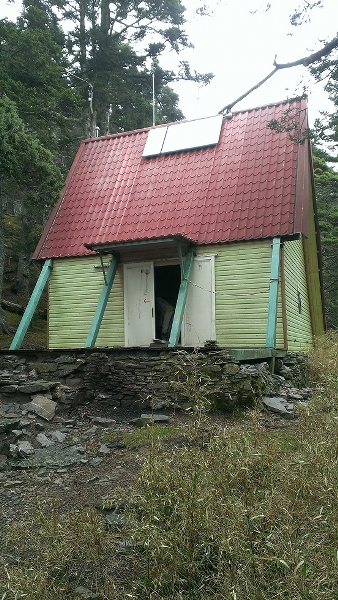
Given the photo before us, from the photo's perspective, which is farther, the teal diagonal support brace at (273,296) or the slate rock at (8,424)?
the teal diagonal support brace at (273,296)

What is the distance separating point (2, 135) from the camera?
12.8 m

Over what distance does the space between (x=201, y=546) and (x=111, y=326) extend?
9837mm

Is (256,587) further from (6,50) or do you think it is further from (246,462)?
(6,50)

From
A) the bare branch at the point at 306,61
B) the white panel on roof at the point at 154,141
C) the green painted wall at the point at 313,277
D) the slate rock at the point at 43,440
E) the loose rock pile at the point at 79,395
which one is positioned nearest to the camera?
the loose rock pile at the point at 79,395

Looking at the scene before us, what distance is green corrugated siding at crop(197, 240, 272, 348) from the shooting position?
1126 centimetres

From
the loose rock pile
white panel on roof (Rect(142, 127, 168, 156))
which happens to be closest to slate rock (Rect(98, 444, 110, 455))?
the loose rock pile

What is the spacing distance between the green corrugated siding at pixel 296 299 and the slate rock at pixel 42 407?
5.83 metres

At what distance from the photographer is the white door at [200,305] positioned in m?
11.8

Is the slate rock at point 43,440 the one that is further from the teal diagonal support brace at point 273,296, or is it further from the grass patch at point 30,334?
the grass patch at point 30,334

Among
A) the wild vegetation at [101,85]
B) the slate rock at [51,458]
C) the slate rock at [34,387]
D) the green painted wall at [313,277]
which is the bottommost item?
the slate rock at [51,458]

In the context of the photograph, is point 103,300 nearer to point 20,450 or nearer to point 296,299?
point 296,299

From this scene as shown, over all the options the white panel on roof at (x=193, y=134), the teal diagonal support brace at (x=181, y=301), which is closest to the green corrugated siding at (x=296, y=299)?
the teal diagonal support brace at (x=181, y=301)

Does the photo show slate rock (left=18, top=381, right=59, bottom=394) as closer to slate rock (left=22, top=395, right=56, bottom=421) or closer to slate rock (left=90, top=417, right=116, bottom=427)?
slate rock (left=22, top=395, right=56, bottom=421)

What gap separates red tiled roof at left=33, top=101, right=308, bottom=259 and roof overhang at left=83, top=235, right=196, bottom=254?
0.19m
